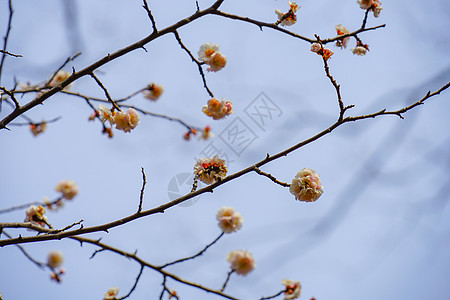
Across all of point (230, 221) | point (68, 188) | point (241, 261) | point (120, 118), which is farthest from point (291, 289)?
point (68, 188)

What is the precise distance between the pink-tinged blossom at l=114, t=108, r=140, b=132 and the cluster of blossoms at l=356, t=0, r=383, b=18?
220cm

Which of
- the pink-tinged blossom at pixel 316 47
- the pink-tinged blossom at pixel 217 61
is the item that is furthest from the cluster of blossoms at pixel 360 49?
the pink-tinged blossom at pixel 217 61

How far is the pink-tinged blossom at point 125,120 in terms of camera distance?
2.99 metres

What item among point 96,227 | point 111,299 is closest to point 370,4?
point 96,227

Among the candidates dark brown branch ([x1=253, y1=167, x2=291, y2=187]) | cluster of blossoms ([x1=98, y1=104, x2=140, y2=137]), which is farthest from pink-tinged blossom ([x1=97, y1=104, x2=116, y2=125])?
dark brown branch ([x1=253, y1=167, x2=291, y2=187])

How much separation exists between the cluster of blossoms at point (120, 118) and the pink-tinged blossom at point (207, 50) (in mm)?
833

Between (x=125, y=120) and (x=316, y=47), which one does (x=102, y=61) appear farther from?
(x=316, y=47)

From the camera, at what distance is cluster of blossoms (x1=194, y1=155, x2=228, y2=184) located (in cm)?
242

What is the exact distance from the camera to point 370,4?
2.83 meters

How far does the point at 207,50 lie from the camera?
3.18 m

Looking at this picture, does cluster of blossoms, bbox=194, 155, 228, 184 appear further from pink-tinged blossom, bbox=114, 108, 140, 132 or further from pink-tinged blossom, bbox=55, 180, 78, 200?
pink-tinged blossom, bbox=55, 180, 78, 200

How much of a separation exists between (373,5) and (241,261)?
2.40 meters

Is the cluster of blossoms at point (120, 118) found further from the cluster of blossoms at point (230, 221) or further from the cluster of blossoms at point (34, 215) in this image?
the cluster of blossoms at point (230, 221)

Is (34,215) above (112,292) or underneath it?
above
